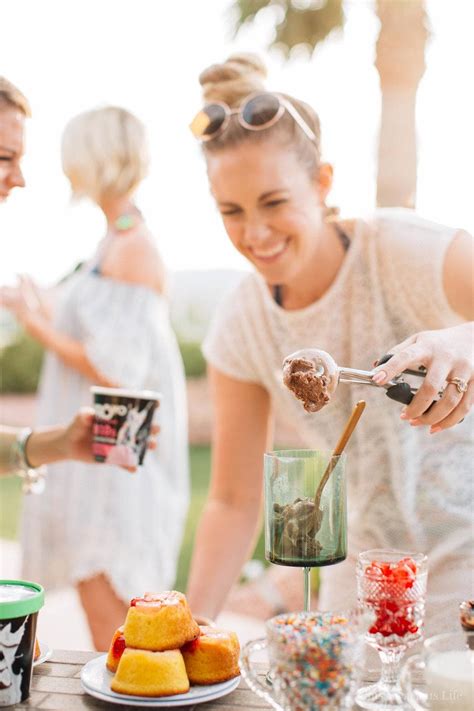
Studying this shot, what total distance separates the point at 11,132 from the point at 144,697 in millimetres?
1382

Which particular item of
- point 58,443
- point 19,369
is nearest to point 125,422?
point 58,443

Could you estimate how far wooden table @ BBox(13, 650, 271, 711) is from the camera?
1.38 m

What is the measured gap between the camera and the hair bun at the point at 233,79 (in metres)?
2.26

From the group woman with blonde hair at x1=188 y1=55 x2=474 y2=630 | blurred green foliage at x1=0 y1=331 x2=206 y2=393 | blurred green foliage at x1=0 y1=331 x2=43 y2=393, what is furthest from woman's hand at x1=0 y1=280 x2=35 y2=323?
blurred green foliage at x1=0 y1=331 x2=43 y2=393

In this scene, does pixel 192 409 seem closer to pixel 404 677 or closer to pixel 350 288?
pixel 350 288

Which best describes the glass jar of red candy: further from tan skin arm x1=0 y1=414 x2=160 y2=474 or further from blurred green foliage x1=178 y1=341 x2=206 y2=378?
blurred green foliage x1=178 y1=341 x2=206 y2=378

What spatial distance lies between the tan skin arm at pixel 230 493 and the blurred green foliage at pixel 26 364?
12.8 metres

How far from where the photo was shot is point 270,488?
148 centimetres

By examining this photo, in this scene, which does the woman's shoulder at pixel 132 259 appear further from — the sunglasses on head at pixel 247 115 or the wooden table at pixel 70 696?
the wooden table at pixel 70 696

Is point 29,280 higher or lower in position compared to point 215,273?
lower

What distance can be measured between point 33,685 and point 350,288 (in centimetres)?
121

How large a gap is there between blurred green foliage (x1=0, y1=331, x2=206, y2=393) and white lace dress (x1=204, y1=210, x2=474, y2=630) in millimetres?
12960

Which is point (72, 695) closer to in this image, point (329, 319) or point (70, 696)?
point (70, 696)

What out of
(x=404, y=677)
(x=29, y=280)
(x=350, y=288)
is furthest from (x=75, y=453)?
(x=29, y=280)
